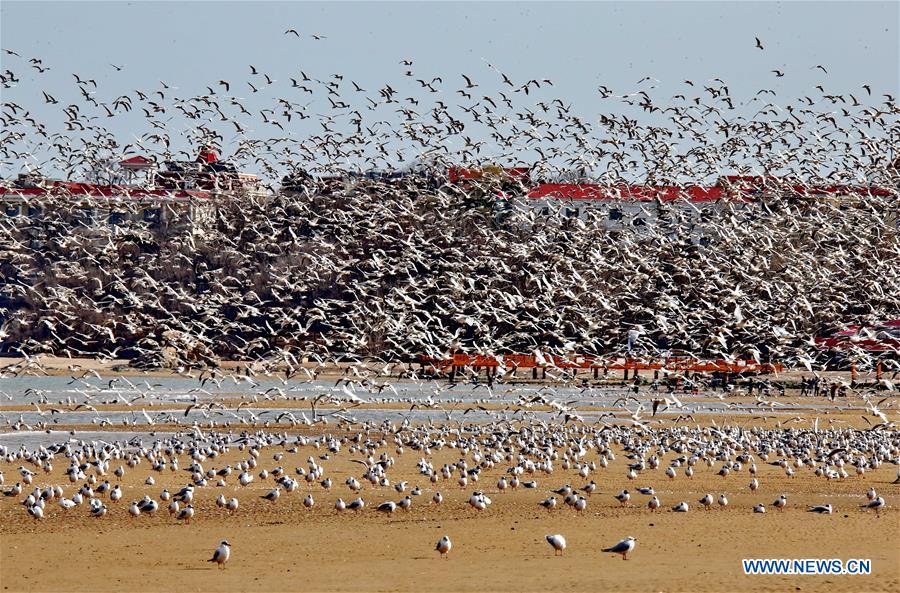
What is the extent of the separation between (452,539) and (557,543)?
2.35 m

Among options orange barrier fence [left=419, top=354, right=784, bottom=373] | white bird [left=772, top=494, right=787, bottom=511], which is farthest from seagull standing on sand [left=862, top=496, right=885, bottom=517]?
orange barrier fence [left=419, top=354, right=784, bottom=373]

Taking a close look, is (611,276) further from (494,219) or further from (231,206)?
(231,206)

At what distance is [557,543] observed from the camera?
69.6 ft

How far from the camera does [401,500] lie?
87.2 ft

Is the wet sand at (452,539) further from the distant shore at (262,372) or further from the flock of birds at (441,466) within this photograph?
the distant shore at (262,372)

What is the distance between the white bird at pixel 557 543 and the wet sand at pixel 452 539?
19 cm

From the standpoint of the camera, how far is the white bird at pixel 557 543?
2120 centimetres

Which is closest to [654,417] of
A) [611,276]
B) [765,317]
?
[765,317]

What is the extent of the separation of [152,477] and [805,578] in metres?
16.5

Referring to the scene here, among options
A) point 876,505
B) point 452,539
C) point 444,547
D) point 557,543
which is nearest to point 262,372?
point 876,505

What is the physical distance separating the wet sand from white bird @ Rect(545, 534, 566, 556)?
195mm

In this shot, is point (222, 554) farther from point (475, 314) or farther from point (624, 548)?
point (475, 314)

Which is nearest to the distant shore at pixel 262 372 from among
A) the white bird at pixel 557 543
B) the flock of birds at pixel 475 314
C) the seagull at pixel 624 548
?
the flock of birds at pixel 475 314

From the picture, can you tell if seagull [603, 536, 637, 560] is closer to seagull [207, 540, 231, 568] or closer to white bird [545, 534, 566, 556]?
white bird [545, 534, 566, 556]
